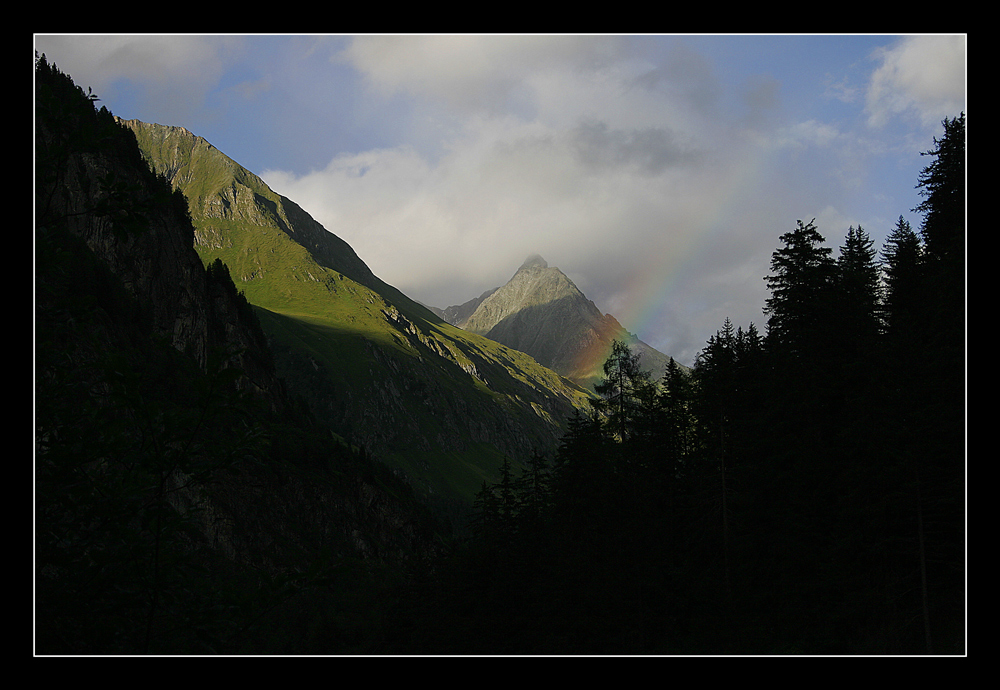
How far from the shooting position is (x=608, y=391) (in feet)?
149

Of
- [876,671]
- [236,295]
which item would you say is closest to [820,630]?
[876,671]

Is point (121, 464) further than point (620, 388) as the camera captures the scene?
No

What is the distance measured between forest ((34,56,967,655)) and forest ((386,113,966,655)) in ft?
0.58

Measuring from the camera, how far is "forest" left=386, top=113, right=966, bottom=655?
25.8m

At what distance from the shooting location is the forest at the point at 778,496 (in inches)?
1017

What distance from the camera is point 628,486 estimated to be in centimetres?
4100

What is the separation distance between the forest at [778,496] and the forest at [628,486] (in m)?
0.18

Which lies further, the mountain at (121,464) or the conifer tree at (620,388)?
the conifer tree at (620,388)

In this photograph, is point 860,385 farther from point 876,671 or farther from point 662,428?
point 876,671

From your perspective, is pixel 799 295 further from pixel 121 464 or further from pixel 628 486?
pixel 121 464

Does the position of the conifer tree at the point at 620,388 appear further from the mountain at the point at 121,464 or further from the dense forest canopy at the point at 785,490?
the mountain at the point at 121,464

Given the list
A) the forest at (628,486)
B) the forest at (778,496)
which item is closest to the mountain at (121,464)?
the forest at (628,486)

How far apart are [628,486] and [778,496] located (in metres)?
9.30

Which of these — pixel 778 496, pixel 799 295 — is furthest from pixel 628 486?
pixel 799 295
